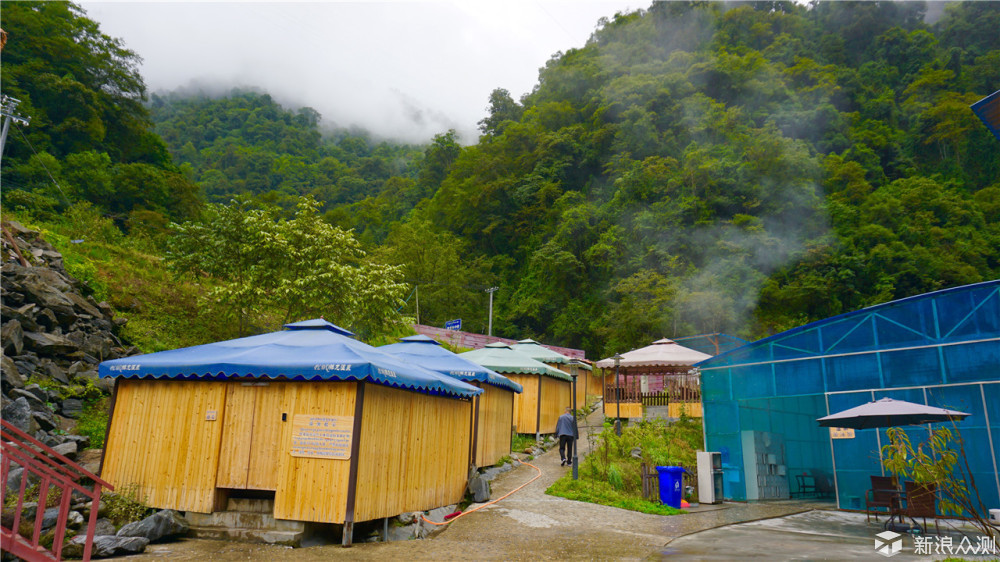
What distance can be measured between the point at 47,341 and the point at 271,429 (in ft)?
29.9

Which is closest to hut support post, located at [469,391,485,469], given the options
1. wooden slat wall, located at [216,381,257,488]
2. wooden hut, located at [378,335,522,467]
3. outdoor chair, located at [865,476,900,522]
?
wooden hut, located at [378,335,522,467]

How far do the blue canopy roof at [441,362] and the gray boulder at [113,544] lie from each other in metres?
6.61

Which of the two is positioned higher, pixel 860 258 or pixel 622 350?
pixel 860 258

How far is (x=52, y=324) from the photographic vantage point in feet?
48.1

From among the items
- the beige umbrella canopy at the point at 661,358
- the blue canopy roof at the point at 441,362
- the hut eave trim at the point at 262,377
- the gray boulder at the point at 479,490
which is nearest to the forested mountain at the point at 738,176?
the beige umbrella canopy at the point at 661,358

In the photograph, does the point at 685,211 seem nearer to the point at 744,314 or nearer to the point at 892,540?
the point at 744,314

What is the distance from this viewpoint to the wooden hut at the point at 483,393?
13.8 m

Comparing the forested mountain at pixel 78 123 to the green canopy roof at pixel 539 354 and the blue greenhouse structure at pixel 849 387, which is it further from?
the blue greenhouse structure at pixel 849 387

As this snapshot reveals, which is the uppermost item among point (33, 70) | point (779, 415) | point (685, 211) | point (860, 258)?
point (33, 70)

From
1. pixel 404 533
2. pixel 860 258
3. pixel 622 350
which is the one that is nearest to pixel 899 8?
pixel 860 258

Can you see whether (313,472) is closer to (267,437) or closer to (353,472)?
(353,472)

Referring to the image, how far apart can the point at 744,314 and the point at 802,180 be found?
14236mm

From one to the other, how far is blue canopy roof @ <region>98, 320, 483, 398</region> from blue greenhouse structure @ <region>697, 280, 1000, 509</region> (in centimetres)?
1000

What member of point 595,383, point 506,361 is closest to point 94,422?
point 506,361
